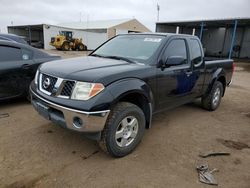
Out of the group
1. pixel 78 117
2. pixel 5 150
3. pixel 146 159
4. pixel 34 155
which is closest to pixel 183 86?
pixel 146 159

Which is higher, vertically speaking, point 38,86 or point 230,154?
point 38,86

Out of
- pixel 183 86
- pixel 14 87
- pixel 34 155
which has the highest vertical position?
pixel 183 86

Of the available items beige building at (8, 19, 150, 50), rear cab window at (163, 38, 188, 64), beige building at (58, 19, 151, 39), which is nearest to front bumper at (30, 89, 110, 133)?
rear cab window at (163, 38, 188, 64)

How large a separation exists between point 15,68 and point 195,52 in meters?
3.91

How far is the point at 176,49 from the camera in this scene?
423 cm

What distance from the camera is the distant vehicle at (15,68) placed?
189 inches

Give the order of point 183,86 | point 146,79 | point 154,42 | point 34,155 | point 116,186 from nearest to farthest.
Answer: point 116,186 < point 34,155 < point 146,79 < point 154,42 < point 183,86

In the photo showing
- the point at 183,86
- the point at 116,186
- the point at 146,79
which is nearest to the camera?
the point at 116,186

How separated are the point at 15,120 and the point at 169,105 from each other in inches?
118

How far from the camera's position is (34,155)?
3240 mm

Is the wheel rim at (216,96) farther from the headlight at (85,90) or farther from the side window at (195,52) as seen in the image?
the headlight at (85,90)

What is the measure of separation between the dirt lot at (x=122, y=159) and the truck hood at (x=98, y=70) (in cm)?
116

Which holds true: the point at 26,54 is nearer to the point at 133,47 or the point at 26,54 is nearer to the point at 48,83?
the point at 48,83

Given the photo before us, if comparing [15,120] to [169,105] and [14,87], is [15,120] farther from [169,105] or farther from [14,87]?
[169,105]
